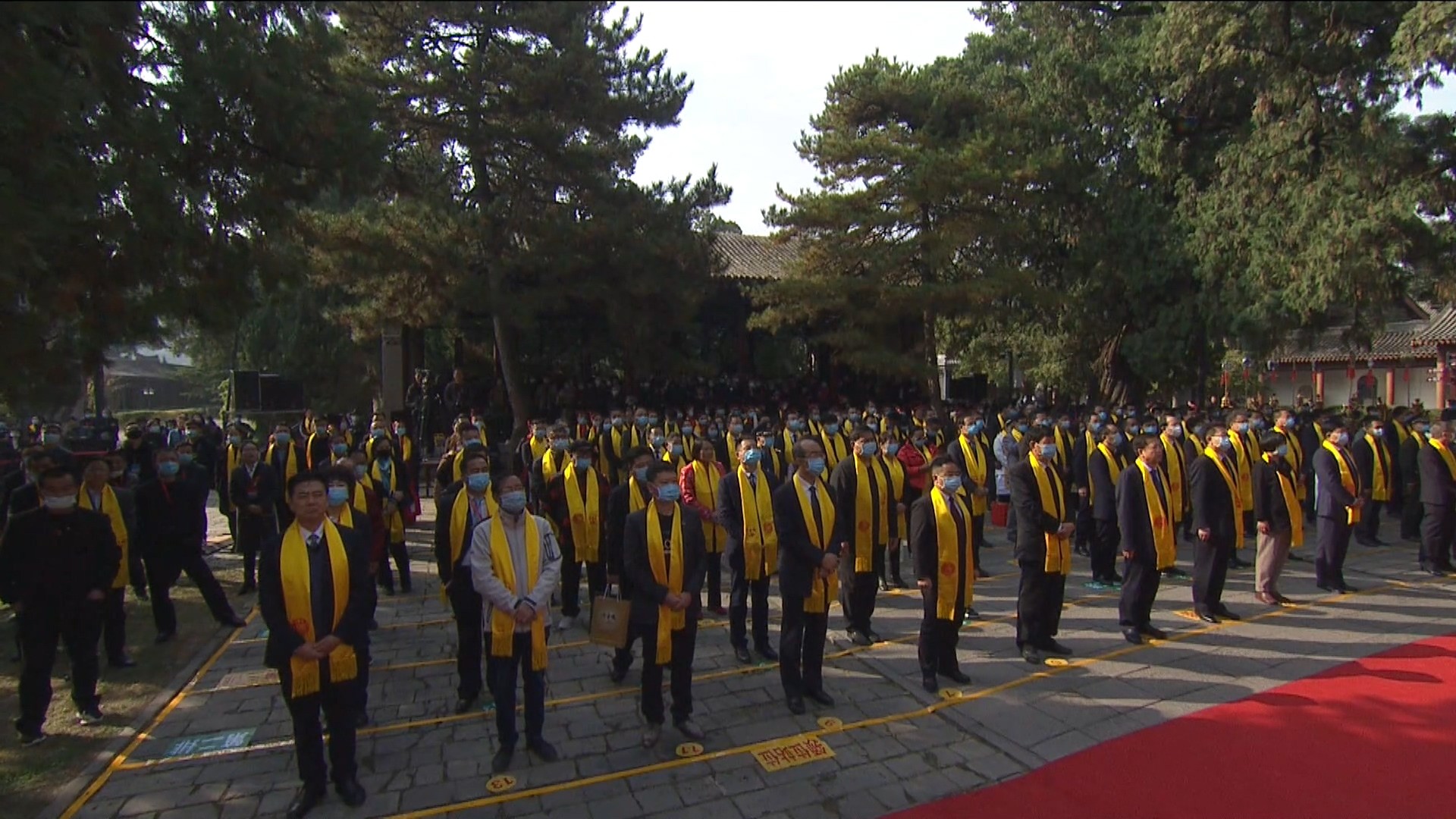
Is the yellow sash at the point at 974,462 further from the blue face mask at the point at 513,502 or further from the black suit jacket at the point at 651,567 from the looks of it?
the blue face mask at the point at 513,502

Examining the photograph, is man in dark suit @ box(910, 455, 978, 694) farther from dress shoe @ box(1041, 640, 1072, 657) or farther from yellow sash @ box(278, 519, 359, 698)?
yellow sash @ box(278, 519, 359, 698)

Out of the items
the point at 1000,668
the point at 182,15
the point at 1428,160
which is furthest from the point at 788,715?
the point at 1428,160

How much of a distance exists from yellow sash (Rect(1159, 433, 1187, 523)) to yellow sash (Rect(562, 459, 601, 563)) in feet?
17.3

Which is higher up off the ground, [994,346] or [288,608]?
[994,346]

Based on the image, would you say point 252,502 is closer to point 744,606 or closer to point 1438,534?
point 744,606

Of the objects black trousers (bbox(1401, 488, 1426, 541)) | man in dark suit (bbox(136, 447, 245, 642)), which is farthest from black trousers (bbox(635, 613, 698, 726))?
black trousers (bbox(1401, 488, 1426, 541))

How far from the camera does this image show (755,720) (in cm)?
534

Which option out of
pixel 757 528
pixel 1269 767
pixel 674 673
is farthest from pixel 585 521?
pixel 1269 767

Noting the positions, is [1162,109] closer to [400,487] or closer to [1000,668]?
[1000,668]

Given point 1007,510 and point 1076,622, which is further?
point 1007,510

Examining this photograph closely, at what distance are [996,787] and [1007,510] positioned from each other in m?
7.04

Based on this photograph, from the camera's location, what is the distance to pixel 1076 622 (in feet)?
24.0

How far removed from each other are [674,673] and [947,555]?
1993 millimetres

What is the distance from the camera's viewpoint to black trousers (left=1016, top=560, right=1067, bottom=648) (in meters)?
6.32
